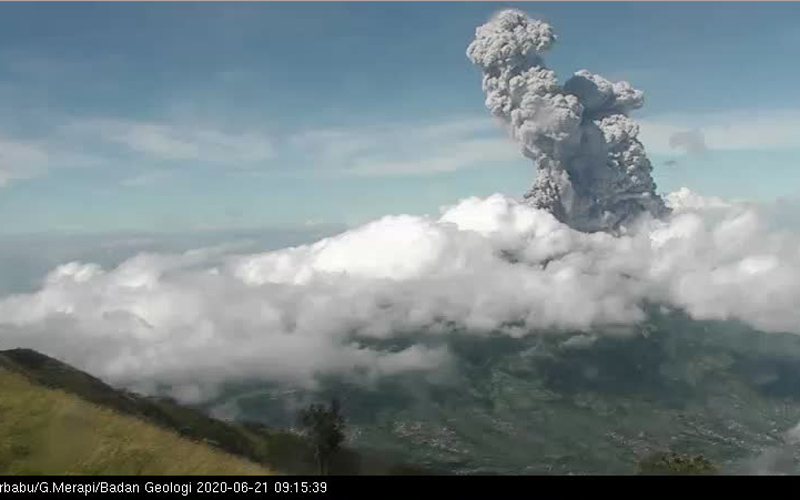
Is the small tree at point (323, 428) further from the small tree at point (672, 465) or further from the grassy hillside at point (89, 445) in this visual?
the grassy hillside at point (89, 445)

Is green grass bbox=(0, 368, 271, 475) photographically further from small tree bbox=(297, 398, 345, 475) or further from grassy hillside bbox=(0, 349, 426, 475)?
small tree bbox=(297, 398, 345, 475)

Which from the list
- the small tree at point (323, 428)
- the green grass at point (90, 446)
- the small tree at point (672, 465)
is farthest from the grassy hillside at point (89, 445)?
the small tree at point (672, 465)

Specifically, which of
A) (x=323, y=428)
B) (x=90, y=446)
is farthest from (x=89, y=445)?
(x=323, y=428)

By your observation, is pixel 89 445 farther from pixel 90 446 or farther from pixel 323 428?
pixel 323 428

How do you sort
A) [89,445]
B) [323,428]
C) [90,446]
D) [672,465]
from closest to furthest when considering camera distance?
[90,446] < [89,445] < [323,428] < [672,465]

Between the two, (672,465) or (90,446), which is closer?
(90,446)

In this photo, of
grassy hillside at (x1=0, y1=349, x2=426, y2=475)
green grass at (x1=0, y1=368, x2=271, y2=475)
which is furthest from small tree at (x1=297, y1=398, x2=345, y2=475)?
green grass at (x1=0, y1=368, x2=271, y2=475)

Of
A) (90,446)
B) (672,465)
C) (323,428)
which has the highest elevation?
(90,446)

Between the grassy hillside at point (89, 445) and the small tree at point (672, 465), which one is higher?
the grassy hillside at point (89, 445)
